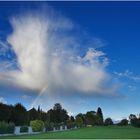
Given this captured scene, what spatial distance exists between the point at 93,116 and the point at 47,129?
211ft

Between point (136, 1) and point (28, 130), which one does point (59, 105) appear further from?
point (136, 1)

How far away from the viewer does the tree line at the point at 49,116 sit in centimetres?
5966

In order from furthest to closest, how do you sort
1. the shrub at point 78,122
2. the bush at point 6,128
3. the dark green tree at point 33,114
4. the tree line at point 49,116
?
the shrub at point 78,122 → the dark green tree at point 33,114 → the tree line at point 49,116 → the bush at point 6,128

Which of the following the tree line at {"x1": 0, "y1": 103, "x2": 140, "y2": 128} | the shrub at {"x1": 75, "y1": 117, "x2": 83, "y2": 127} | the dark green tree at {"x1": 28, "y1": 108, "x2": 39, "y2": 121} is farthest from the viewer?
the shrub at {"x1": 75, "y1": 117, "x2": 83, "y2": 127}

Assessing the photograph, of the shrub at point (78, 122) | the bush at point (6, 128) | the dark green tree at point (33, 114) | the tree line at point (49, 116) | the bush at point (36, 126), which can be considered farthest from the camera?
the shrub at point (78, 122)

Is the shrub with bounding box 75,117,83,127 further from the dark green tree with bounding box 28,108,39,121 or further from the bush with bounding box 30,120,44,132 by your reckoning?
the bush with bounding box 30,120,44,132

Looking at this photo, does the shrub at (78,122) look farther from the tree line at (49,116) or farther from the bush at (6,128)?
the bush at (6,128)

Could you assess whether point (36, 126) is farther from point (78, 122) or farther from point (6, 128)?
point (78, 122)

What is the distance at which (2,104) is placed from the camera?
59.1m

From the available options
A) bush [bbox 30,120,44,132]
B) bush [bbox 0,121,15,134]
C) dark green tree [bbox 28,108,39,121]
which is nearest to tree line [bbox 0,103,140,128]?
dark green tree [bbox 28,108,39,121]

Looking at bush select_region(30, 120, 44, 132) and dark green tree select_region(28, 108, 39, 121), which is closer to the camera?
bush select_region(30, 120, 44, 132)

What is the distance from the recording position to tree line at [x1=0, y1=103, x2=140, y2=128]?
59.7m

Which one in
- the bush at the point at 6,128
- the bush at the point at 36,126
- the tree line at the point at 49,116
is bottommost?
the bush at the point at 6,128

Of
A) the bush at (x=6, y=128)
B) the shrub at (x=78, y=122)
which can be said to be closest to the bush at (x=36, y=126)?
the bush at (x=6, y=128)
